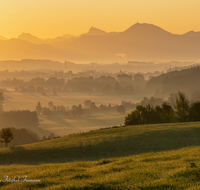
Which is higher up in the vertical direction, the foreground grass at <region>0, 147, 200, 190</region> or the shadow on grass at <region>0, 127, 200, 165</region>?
the foreground grass at <region>0, 147, 200, 190</region>

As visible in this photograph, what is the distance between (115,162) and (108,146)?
75.8ft

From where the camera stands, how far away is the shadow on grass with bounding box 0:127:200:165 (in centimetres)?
3719

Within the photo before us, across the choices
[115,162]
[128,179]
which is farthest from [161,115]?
[128,179]

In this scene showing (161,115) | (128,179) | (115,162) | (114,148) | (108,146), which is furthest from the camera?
(161,115)

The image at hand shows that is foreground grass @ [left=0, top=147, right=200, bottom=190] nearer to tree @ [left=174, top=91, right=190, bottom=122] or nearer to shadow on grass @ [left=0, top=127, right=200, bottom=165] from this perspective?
shadow on grass @ [left=0, top=127, right=200, bottom=165]

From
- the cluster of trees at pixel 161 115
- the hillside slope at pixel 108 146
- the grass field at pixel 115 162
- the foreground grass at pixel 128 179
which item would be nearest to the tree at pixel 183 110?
the cluster of trees at pixel 161 115

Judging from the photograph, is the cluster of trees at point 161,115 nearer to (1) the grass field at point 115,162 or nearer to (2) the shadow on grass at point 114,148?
(1) the grass field at point 115,162

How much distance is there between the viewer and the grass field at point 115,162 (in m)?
12.9

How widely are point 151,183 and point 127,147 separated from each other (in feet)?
91.4

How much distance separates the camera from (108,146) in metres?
41.9

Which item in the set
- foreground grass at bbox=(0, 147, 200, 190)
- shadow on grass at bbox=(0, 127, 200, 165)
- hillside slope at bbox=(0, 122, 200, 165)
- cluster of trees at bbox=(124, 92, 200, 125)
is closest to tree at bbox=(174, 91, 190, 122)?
cluster of trees at bbox=(124, 92, 200, 125)

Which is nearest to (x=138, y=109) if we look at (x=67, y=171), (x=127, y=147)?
(x=127, y=147)

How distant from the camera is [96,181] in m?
12.9

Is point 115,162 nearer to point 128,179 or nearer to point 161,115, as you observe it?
point 128,179
